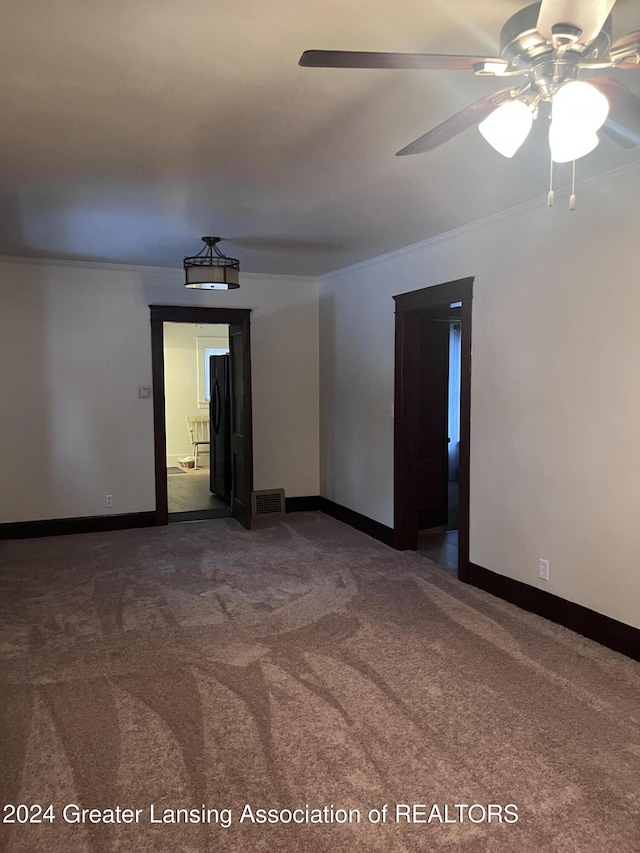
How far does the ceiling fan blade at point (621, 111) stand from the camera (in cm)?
157

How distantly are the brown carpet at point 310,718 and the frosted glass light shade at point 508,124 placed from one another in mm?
2149

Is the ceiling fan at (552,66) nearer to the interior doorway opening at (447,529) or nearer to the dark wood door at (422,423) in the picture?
the interior doorway opening at (447,529)

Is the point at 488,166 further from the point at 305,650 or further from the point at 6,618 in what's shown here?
the point at 6,618

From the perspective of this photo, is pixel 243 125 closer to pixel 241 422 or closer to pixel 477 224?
pixel 477 224

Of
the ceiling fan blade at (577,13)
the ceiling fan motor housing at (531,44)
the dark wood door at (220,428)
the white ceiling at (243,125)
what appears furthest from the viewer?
the dark wood door at (220,428)

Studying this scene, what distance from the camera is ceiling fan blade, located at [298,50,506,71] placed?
4.47ft

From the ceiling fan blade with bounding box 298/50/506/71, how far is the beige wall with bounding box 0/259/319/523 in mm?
4673

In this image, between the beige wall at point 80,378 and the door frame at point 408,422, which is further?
the beige wall at point 80,378

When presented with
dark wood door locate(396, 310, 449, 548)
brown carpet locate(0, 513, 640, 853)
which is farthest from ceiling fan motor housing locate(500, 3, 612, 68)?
dark wood door locate(396, 310, 449, 548)

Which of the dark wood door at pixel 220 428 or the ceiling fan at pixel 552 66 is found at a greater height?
the ceiling fan at pixel 552 66

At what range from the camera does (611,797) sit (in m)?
2.09

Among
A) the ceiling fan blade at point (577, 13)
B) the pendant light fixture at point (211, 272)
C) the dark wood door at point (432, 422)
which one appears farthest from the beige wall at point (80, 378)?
the ceiling fan blade at point (577, 13)

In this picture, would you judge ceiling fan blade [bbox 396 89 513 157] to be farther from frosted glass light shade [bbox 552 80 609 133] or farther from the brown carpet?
the brown carpet

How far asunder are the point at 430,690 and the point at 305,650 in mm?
719
